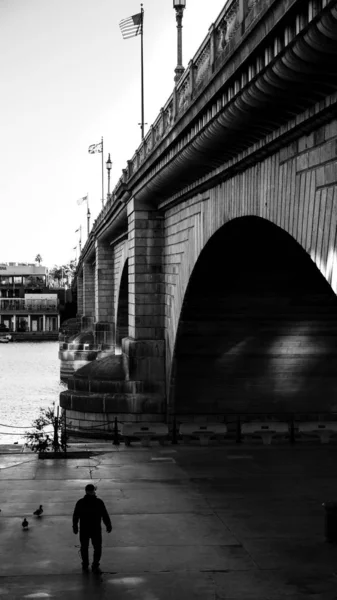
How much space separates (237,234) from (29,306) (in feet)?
511

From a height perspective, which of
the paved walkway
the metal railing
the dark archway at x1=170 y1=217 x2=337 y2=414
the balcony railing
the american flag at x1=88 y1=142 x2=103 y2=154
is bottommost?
the paved walkway

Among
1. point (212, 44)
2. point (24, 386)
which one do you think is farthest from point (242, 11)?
point (24, 386)

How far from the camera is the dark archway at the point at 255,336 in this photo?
27.8 metres

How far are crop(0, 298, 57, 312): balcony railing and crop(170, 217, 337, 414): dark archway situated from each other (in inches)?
5621

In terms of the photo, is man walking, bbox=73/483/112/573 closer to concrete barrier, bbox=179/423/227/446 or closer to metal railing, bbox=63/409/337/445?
concrete barrier, bbox=179/423/227/446

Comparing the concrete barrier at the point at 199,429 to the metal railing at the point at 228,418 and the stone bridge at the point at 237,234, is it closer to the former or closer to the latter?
the metal railing at the point at 228,418

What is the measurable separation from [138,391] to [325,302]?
22.5ft

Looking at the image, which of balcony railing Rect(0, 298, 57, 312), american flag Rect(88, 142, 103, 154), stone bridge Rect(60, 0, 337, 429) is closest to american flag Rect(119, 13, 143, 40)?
stone bridge Rect(60, 0, 337, 429)

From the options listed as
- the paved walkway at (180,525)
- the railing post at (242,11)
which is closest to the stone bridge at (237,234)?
the railing post at (242,11)

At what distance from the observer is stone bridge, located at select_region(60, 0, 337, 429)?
14109 millimetres

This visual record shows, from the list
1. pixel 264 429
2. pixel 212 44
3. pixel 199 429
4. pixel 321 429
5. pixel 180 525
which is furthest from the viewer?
pixel 199 429

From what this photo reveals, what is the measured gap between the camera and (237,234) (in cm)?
2422

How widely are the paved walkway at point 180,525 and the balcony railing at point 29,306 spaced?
494 feet

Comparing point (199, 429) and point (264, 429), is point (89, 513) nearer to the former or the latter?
point (264, 429)
